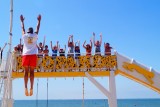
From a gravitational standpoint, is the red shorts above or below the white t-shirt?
below

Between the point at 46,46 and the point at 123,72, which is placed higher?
the point at 46,46

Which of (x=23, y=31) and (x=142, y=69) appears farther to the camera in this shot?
(x=142, y=69)

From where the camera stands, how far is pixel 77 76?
17000 mm

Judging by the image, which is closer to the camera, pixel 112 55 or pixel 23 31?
pixel 23 31

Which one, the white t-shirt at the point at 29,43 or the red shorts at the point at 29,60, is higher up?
the white t-shirt at the point at 29,43

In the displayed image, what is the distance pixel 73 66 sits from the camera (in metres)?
16.6

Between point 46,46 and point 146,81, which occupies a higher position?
point 46,46

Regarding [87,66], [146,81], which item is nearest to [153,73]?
[146,81]

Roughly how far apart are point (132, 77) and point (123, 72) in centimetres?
51

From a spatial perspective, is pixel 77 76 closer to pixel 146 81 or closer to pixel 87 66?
pixel 87 66

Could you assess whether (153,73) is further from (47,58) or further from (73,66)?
(47,58)

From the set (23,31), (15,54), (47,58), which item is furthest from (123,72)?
(23,31)

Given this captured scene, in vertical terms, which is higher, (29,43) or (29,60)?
(29,43)

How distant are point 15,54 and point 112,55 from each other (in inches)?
191
